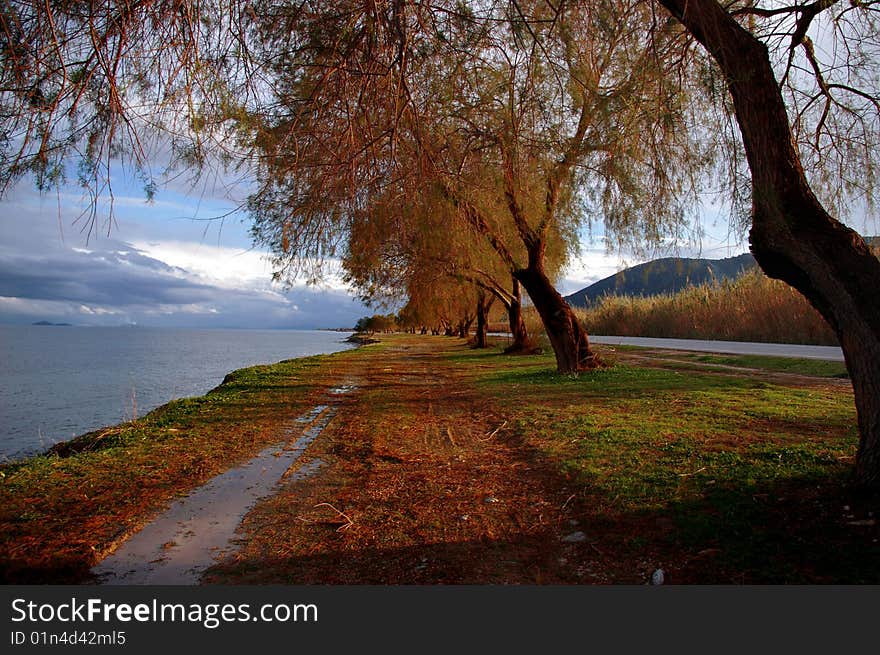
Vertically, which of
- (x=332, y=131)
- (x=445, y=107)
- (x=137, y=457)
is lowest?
(x=137, y=457)

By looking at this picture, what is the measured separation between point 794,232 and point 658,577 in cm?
254

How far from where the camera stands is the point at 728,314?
22844mm

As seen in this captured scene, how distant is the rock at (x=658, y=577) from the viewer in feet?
9.20

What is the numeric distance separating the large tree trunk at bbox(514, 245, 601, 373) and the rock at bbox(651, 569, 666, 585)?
33.1 ft

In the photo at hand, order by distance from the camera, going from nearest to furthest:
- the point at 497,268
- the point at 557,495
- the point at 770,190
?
1. the point at 770,190
2. the point at 557,495
3. the point at 497,268

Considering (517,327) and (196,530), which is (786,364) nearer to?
(517,327)

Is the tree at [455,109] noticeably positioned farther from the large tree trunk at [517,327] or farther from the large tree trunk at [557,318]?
the large tree trunk at [517,327]

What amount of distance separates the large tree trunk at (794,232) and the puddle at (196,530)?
4.19 m

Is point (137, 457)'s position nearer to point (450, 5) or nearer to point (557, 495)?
point (557, 495)

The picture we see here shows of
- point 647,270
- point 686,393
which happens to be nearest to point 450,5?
point 647,270

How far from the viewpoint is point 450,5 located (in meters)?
4.09

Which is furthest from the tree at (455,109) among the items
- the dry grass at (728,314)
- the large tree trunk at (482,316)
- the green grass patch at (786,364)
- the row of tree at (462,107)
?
the large tree trunk at (482,316)

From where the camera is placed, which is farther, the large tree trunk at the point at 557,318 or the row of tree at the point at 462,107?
the large tree trunk at the point at 557,318

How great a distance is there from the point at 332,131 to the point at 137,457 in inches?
158
